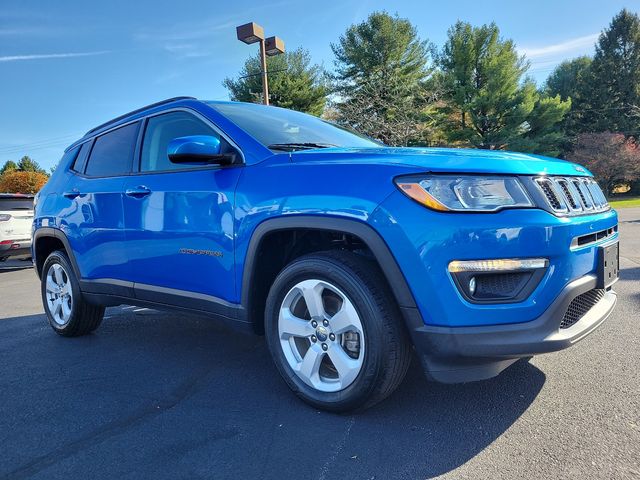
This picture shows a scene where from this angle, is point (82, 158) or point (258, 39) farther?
point (258, 39)

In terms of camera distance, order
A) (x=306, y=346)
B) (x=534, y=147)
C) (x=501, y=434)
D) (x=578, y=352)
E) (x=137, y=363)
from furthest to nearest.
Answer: (x=534, y=147) → (x=137, y=363) → (x=578, y=352) → (x=306, y=346) → (x=501, y=434)

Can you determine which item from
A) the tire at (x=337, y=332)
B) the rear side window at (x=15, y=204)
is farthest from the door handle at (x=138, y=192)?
the rear side window at (x=15, y=204)

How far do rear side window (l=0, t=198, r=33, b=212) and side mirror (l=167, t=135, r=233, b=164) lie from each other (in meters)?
9.39

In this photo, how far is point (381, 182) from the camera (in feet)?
7.22

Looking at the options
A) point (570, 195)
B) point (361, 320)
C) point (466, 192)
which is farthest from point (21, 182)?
point (570, 195)

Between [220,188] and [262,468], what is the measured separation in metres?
1.55

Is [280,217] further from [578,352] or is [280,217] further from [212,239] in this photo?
[578,352]

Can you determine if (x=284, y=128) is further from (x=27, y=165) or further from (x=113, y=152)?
(x=27, y=165)

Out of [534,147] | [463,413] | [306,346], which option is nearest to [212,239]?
[306,346]

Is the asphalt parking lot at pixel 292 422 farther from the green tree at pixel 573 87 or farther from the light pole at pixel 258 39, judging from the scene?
the green tree at pixel 573 87

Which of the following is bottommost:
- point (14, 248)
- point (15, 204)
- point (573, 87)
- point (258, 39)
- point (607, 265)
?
point (14, 248)

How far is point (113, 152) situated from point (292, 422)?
107 inches

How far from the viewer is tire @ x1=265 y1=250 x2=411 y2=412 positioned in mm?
2262

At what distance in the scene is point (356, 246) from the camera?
267 centimetres
